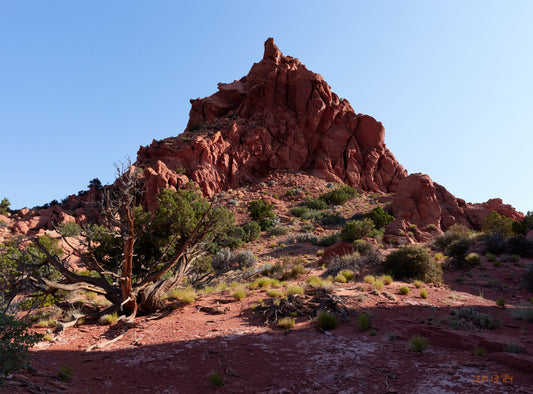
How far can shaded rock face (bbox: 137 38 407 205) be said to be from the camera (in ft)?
132

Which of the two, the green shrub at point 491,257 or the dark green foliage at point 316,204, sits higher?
the dark green foliage at point 316,204

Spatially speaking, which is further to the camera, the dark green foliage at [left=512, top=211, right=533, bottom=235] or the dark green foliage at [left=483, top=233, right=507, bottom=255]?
the dark green foliage at [left=512, top=211, right=533, bottom=235]

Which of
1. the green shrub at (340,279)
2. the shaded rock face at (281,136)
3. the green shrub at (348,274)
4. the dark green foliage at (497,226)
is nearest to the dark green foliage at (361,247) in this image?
the green shrub at (348,274)

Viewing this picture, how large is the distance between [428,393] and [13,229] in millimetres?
37347

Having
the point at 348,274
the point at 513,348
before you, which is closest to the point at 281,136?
the point at 348,274

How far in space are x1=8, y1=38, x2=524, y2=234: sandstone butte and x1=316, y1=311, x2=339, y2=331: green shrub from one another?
1164 inches

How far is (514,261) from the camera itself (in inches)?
633

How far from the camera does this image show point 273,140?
44250 mm

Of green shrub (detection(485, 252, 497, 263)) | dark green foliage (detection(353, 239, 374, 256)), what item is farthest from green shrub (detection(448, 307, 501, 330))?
green shrub (detection(485, 252, 497, 263))

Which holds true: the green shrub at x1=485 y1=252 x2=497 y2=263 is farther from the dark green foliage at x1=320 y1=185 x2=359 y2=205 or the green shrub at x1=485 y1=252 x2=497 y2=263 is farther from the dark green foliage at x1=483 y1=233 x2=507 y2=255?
the dark green foliage at x1=320 y1=185 x2=359 y2=205

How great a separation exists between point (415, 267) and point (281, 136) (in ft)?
113

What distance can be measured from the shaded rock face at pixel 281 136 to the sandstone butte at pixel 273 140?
0.43 feet

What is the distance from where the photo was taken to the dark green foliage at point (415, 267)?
12625 millimetres

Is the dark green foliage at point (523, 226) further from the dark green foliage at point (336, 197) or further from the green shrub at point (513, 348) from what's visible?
the green shrub at point (513, 348)
